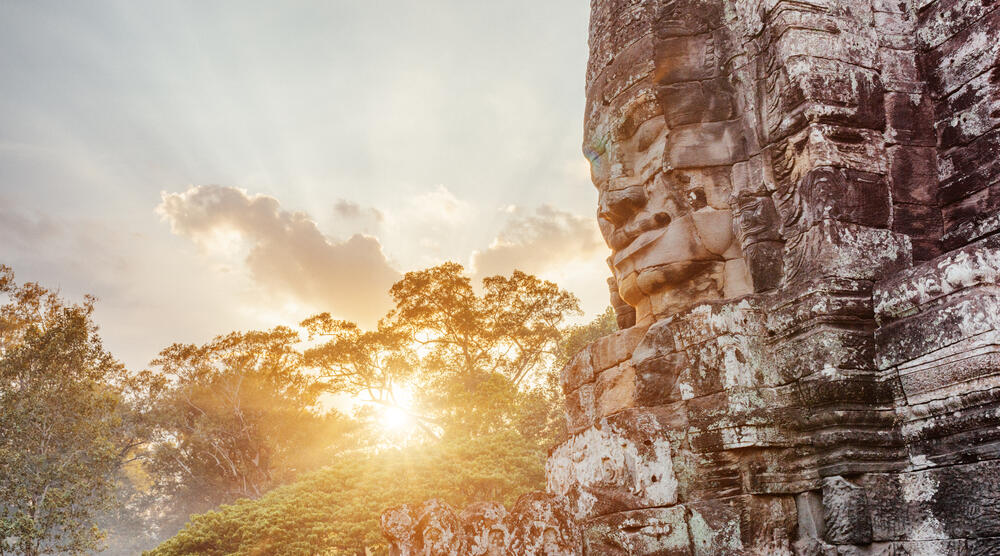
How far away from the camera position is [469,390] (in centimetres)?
2195

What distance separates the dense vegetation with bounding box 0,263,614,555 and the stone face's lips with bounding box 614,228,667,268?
10524 mm

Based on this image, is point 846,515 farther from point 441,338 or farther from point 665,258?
point 441,338

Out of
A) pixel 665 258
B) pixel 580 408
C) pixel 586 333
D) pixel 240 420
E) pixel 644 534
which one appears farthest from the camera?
pixel 240 420

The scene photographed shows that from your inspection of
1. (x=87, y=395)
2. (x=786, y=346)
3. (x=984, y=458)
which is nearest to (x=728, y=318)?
(x=786, y=346)

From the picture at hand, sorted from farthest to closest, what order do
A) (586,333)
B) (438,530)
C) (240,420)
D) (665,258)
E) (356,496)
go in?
(240,420) < (586,333) < (356,496) < (665,258) < (438,530)

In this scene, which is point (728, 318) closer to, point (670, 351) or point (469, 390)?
point (670, 351)

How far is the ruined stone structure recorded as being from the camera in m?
2.65

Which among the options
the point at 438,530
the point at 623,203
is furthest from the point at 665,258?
the point at 438,530

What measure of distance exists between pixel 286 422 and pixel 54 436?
41.8 ft

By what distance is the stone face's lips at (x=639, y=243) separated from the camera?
3688 millimetres

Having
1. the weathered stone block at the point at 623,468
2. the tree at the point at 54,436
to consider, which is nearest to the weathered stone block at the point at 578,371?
the weathered stone block at the point at 623,468

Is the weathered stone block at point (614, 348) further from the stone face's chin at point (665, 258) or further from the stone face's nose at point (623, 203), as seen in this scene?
the stone face's nose at point (623, 203)

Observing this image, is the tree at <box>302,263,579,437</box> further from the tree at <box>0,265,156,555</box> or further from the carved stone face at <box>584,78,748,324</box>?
the carved stone face at <box>584,78,748,324</box>

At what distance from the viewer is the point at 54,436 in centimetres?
1627
